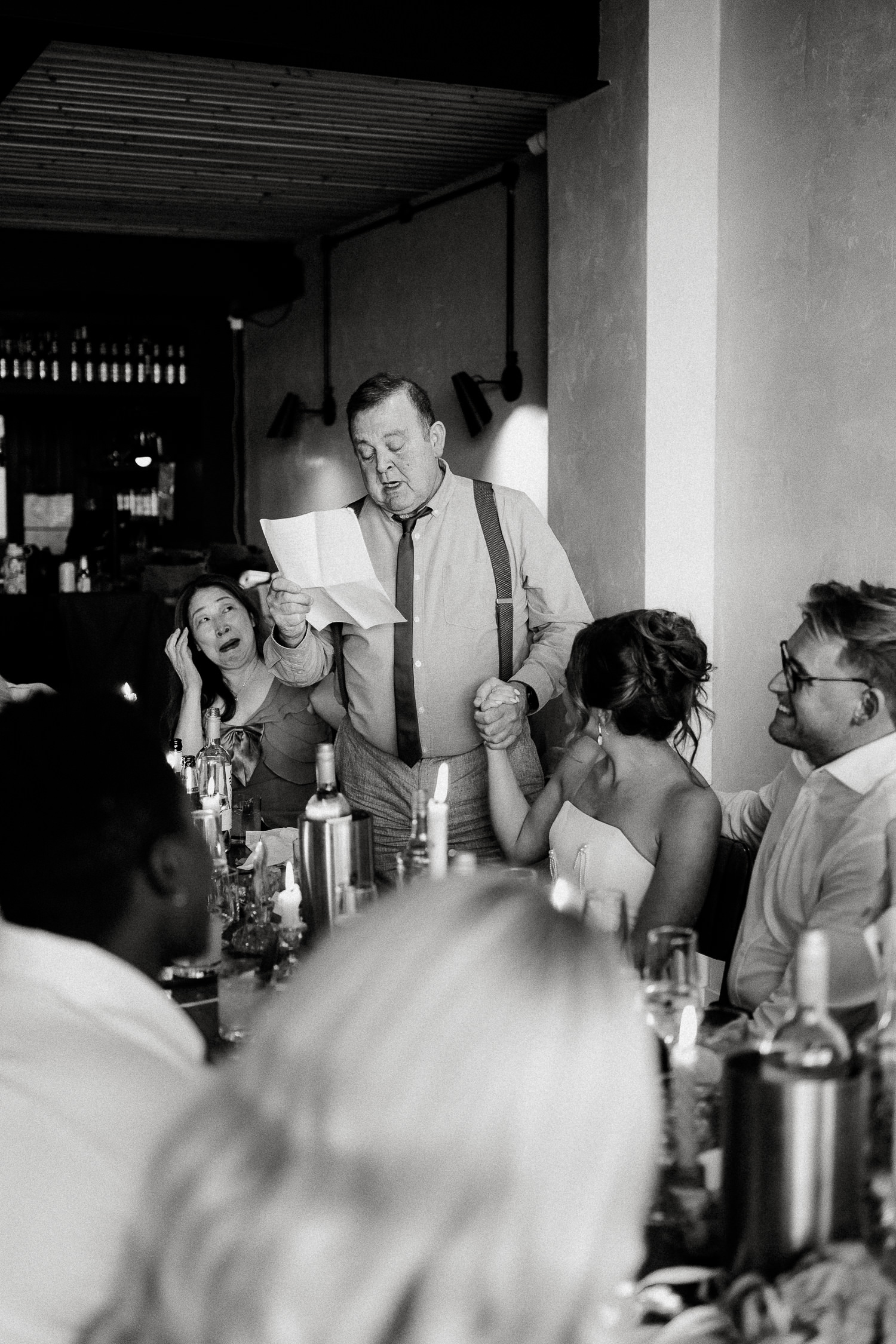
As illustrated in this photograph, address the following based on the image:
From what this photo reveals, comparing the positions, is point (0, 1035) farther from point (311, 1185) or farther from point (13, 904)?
point (311, 1185)

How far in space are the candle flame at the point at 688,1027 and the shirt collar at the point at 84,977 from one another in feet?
2.01

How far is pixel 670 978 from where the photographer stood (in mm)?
1677

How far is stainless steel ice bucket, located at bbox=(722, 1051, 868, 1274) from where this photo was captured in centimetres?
113

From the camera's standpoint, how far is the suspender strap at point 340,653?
11.3 ft

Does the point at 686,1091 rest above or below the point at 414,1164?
below

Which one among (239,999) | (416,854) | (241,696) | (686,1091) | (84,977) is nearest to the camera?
(84,977)

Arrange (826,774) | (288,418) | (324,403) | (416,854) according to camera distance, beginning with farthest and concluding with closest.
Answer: (288,418), (324,403), (826,774), (416,854)

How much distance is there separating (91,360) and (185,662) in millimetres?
5891

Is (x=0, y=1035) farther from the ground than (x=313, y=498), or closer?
closer

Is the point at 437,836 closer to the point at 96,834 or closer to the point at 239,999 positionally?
the point at 239,999

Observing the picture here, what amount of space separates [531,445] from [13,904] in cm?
474

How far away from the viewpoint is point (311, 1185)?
757mm

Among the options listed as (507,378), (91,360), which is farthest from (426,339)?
(91,360)

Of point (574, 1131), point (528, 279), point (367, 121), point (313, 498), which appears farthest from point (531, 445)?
point (574, 1131)
